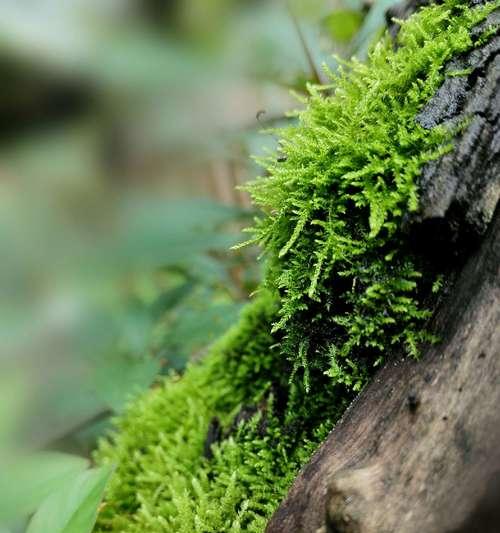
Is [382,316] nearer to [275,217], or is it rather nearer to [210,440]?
[275,217]

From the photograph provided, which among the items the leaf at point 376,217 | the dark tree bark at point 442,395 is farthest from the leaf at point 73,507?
the leaf at point 376,217

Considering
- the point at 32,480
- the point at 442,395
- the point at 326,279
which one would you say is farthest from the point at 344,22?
the point at 32,480

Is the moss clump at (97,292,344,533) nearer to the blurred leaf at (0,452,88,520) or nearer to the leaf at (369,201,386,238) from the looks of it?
the blurred leaf at (0,452,88,520)

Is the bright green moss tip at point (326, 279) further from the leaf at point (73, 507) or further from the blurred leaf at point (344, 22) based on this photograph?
the blurred leaf at point (344, 22)

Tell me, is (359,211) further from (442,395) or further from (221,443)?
(221,443)

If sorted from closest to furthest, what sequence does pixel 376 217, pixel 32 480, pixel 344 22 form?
pixel 376 217 < pixel 32 480 < pixel 344 22

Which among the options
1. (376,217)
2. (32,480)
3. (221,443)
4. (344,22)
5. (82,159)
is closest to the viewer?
(82,159)
